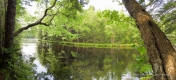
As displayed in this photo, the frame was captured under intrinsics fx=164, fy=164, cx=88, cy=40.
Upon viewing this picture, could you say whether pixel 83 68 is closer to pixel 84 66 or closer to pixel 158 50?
pixel 84 66

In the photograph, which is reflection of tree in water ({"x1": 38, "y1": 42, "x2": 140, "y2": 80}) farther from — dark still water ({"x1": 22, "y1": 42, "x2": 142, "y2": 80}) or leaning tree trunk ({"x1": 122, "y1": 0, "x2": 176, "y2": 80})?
leaning tree trunk ({"x1": 122, "y1": 0, "x2": 176, "y2": 80})

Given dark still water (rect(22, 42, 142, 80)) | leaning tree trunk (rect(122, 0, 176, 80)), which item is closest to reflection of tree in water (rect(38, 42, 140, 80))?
dark still water (rect(22, 42, 142, 80))

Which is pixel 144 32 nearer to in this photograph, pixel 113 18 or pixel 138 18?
pixel 138 18

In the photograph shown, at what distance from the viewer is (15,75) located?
5473 millimetres

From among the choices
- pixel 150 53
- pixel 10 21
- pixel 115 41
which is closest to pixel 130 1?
pixel 150 53

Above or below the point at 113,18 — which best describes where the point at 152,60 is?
below

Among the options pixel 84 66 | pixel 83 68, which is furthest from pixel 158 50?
pixel 84 66

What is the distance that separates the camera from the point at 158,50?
2.68 meters

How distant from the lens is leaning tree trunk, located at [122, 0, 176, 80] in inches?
99.6

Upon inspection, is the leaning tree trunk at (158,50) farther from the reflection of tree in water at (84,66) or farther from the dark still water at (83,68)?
the reflection of tree in water at (84,66)

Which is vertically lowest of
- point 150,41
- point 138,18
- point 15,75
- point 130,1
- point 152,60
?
point 15,75

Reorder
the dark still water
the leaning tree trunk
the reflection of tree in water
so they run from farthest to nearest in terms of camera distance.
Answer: the reflection of tree in water → the dark still water → the leaning tree trunk

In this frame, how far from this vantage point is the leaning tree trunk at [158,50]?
8.30ft

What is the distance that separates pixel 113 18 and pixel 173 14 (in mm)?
4103
